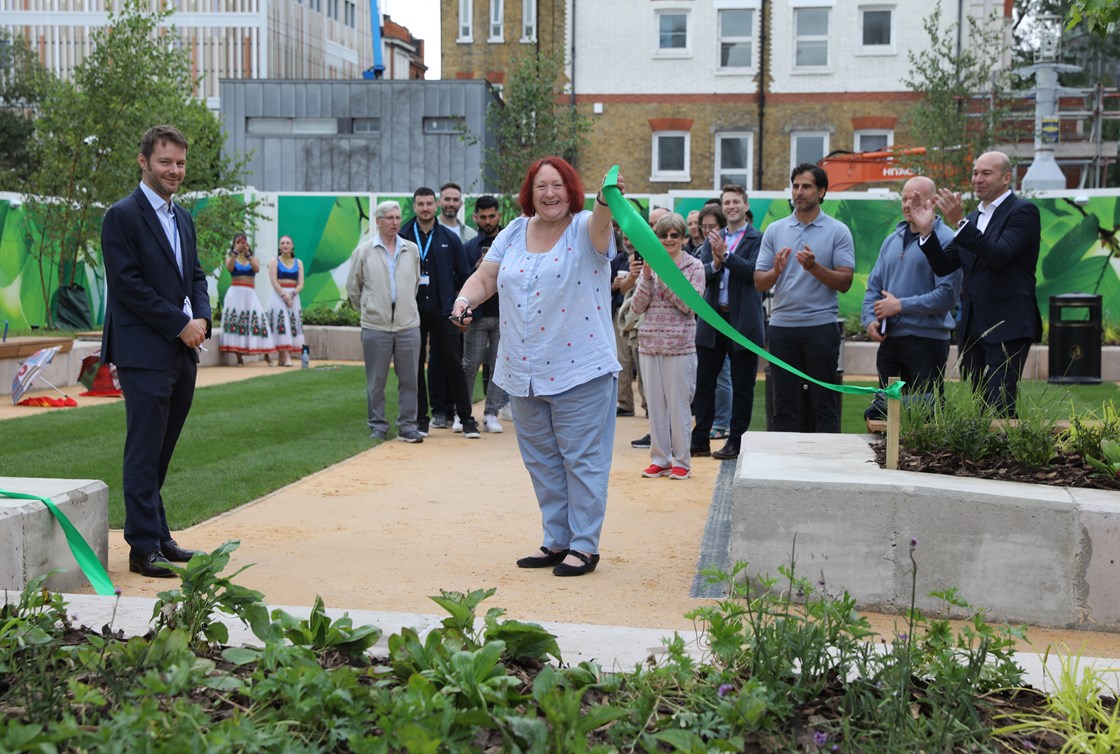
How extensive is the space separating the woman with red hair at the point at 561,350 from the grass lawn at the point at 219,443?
229 cm

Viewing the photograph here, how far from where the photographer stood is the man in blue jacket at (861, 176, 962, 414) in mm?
8102

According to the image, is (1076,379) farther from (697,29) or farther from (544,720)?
(697,29)

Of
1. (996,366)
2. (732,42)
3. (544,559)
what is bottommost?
(544,559)

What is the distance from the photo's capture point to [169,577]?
6.11 metres

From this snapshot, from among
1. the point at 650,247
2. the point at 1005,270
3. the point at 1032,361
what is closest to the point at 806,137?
the point at 1032,361

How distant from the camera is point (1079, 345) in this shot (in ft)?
56.8

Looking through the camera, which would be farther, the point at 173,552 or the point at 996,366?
the point at 996,366

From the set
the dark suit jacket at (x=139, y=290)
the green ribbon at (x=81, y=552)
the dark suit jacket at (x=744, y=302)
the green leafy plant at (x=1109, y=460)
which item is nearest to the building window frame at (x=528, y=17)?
the dark suit jacket at (x=744, y=302)

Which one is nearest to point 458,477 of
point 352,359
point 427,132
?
point 352,359

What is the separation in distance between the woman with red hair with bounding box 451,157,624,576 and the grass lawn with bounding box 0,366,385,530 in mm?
2285

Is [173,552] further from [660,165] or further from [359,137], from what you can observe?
[660,165]

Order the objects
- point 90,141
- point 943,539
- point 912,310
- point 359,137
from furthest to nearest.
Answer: point 359,137
point 90,141
point 912,310
point 943,539

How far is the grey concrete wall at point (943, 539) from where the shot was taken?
5324 millimetres

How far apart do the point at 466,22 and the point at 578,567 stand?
124 feet
